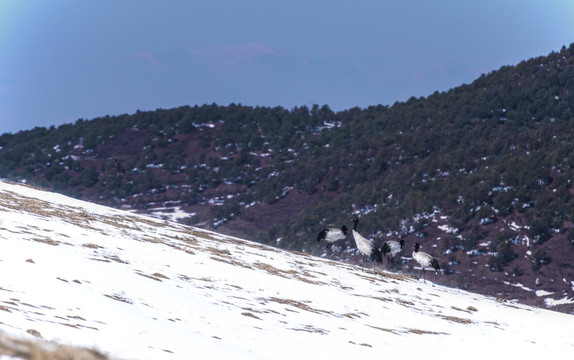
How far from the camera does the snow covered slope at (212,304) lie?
34.2 feet

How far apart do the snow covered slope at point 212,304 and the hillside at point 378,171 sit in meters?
19.1

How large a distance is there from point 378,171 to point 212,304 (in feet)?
204

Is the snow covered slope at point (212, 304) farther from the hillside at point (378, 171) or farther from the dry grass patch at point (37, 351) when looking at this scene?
the hillside at point (378, 171)

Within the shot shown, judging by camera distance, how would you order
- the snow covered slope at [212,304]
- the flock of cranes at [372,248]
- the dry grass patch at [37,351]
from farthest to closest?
the flock of cranes at [372,248] < the snow covered slope at [212,304] < the dry grass patch at [37,351]

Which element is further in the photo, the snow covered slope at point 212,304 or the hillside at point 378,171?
the hillside at point 378,171

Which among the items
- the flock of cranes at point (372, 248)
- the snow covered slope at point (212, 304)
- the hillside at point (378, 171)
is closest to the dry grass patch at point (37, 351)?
the snow covered slope at point (212, 304)

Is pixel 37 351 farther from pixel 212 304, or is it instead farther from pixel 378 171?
pixel 378 171

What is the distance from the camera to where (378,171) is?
75.8 meters

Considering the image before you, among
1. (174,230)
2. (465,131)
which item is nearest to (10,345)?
(174,230)

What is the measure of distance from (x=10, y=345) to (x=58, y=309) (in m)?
5.42

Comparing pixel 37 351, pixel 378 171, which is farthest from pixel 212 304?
pixel 378 171

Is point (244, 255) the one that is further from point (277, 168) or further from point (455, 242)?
point (277, 168)

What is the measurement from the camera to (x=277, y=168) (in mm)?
87750

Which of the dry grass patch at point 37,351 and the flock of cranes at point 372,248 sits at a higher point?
the flock of cranes at point 372,248
